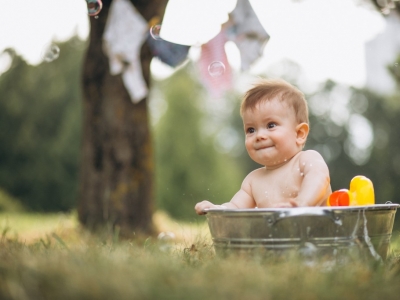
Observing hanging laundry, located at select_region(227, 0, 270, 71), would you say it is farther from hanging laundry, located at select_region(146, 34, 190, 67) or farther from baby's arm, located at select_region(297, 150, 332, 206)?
baby's arm, located at select_region(297, 150, 332, 206)

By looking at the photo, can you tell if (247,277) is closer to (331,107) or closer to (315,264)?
(315,264)

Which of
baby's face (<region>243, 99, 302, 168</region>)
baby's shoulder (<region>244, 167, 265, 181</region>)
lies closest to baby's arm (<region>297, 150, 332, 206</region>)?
baby's face (<region>243, 99, 302, 168</region>)

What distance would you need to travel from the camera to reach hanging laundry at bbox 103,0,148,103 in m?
4.23

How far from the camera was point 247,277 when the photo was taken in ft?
4.75

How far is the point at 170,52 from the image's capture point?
4.10m

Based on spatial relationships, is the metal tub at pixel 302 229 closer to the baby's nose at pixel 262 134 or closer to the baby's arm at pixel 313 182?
the baby's arm at pixel 313 182

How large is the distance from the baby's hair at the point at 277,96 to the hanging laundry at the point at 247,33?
1.84 metres

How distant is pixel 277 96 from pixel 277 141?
0.60ft

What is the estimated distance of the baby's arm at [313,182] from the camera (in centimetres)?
208

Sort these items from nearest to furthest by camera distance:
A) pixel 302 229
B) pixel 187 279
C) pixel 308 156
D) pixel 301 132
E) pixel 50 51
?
1. pixel 187 279
2. pixel 302 229
3. pixel 308 156
4. pixel 301 132
5. pixel 50 51

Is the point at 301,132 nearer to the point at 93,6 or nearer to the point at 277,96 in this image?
the point at 277,96

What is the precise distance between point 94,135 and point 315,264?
3.13 m

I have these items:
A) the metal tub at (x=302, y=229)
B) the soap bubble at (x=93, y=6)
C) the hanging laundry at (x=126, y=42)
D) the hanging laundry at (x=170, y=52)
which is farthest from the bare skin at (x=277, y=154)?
the hanging laundry at (x=126, y=42)

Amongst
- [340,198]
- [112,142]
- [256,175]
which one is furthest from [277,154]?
[112,142]
